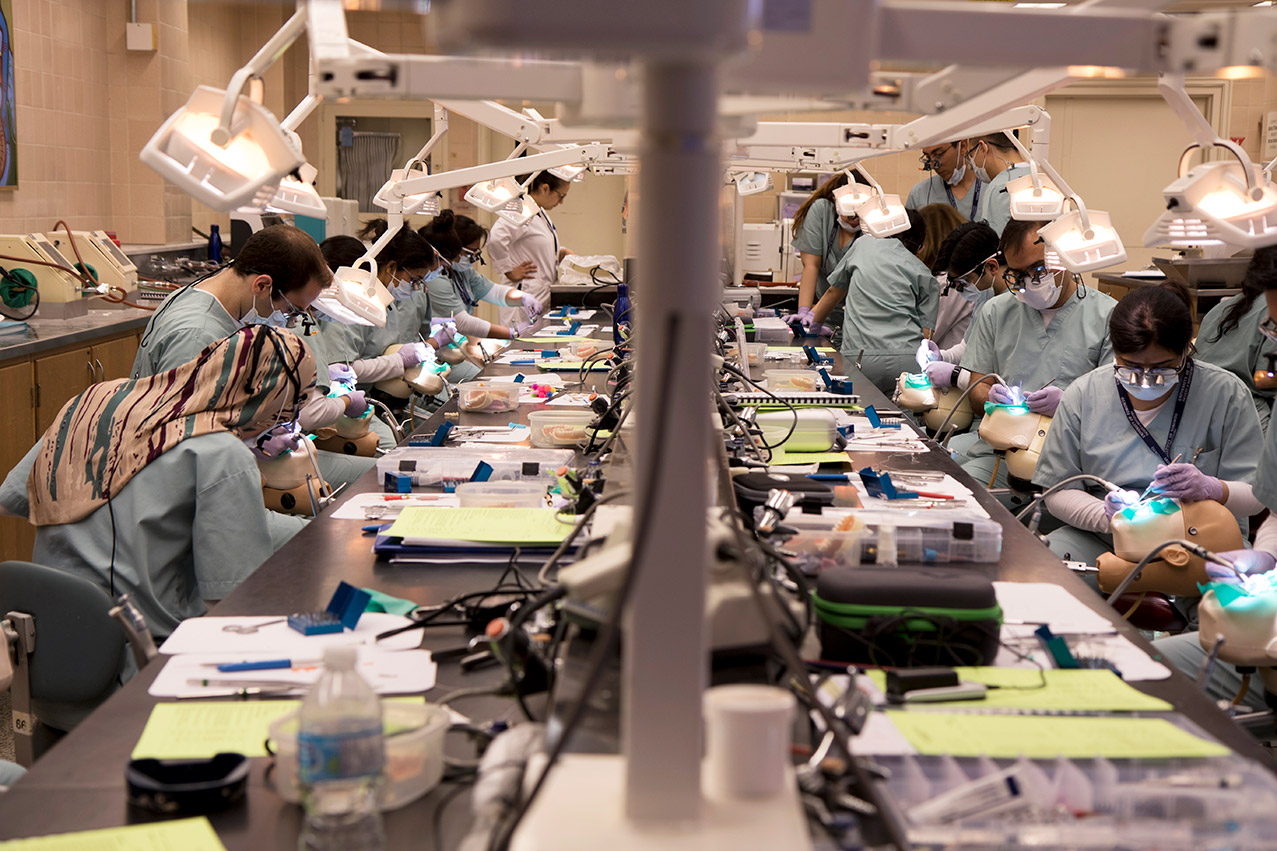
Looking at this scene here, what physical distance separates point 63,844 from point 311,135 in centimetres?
974

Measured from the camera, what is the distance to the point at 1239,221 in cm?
177

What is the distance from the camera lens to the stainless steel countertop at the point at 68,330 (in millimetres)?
4246

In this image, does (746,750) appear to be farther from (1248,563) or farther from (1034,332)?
(1034,332)

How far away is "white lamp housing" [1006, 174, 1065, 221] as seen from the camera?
2959 millimetres

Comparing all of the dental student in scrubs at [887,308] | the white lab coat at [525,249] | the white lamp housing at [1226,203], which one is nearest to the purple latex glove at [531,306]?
the white lab coat at [525,249]

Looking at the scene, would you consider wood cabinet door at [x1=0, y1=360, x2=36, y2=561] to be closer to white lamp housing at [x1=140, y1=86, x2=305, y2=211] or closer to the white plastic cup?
white lamp housing at [x1=140, y1=86, x2=305, y2=211]

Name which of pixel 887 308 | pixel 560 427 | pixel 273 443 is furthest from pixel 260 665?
pixel 887 308

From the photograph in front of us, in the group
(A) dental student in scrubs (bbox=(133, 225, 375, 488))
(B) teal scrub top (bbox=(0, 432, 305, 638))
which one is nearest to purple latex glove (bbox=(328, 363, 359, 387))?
(A) dental student in scrubs (bbox=(133, 225, 375, 488))

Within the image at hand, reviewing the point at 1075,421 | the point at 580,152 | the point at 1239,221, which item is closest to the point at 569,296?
the point at 580,152

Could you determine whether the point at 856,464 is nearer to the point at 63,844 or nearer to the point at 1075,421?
the point at 1075,421

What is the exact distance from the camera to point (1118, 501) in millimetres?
2631

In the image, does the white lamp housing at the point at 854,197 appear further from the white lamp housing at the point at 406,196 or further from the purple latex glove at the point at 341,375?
the purple latex glove at the point at 341,375

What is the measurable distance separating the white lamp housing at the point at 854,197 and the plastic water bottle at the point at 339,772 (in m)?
3.66

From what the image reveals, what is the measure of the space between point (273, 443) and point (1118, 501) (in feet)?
6.62
